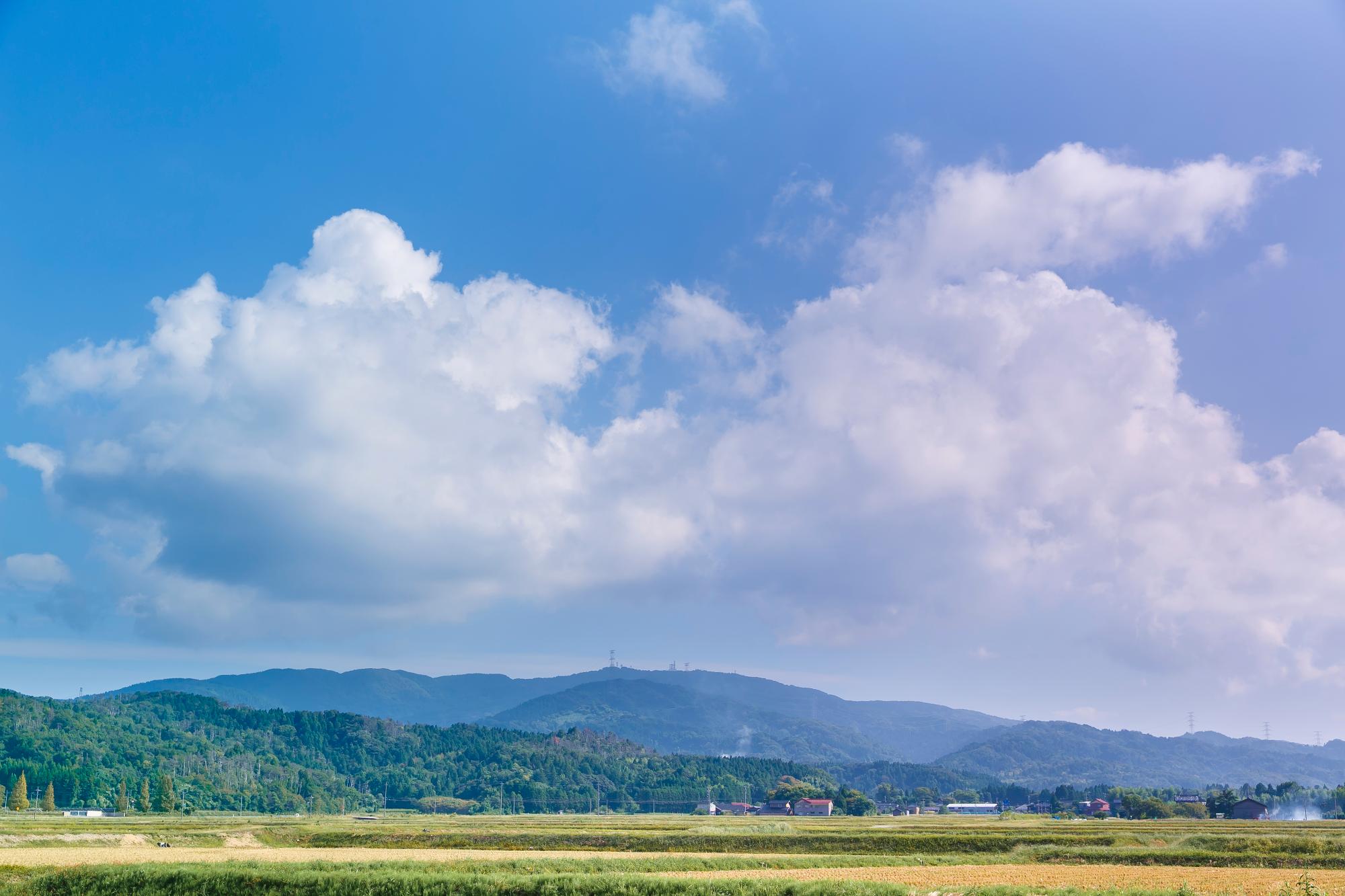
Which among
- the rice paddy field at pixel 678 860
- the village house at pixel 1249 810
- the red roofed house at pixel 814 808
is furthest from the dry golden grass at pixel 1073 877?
the red roofed house at pixel 814 808

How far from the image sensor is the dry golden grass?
39719 millimetres

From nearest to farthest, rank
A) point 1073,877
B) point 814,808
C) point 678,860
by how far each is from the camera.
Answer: point 1073,877, point 678,860, point 814,808

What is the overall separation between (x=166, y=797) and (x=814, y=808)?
4642 inches

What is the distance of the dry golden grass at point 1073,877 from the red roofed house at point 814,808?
145045 millimetres

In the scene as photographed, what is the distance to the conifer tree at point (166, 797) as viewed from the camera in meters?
162

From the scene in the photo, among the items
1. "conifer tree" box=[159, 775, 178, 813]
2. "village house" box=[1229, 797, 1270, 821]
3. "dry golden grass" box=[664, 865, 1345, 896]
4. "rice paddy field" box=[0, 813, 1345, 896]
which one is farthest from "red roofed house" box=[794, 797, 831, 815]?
"dry golden grass" box=[664, 865, 1345, 896]

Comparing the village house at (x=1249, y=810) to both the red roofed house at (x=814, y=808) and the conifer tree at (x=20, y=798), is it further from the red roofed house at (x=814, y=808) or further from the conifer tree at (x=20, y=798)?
the conifer tree at (x=20, y=798)

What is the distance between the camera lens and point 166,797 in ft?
533

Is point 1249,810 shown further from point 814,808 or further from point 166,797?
point 166,797

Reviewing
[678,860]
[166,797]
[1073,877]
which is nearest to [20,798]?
[166,797]

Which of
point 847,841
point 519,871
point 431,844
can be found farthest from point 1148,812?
point 519,871

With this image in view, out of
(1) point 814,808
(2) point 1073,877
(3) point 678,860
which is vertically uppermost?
(2) point 1073,877

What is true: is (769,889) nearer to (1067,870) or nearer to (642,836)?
(1067,870)

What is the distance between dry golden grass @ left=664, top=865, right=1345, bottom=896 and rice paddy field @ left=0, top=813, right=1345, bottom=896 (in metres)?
0.20
